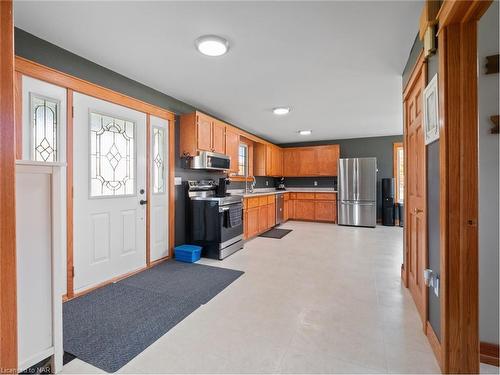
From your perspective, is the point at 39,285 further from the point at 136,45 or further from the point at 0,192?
the point at 136,45

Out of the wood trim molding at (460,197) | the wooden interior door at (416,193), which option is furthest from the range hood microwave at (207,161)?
the wood trim molding at (460,197)

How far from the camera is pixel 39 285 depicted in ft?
4.62

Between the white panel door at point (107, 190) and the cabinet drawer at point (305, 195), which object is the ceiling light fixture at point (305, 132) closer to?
the cabinet drawer at point (305, 195)

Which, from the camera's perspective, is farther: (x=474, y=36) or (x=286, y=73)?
(x=286, y=73)

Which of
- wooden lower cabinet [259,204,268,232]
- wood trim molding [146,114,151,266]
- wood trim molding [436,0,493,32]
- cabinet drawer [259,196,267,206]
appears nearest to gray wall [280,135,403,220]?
cabinet drawer [259,196,267,206]

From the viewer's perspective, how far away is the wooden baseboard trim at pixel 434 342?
4.89 feet

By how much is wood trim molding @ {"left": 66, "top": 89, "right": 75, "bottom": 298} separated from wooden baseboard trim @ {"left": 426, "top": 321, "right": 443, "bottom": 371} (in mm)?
2947

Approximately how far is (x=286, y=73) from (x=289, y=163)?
4.68m

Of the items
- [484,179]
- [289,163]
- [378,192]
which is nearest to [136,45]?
[484,179]

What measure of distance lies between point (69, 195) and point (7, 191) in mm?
1588

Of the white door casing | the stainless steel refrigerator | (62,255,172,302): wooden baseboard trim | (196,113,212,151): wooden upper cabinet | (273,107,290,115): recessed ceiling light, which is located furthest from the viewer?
the stainless steel refrigerator

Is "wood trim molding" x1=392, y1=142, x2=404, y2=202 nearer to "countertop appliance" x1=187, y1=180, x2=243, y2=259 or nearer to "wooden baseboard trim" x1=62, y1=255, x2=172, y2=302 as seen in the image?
"countertop appliance" x1=187, y1=180, x2=243, y2=259

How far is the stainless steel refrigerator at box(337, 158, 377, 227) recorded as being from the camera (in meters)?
6.02

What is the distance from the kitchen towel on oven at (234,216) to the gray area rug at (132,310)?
32.4 inches
